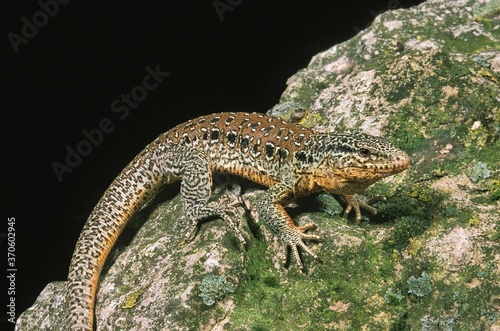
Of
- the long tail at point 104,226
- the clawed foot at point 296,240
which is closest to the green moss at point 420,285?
the clawed foot at point 296,240

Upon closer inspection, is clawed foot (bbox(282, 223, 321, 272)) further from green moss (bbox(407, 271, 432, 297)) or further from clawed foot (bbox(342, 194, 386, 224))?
green moss (bbox(407, 271, 432, 297))

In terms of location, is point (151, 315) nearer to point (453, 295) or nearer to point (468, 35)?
point (453, 295)

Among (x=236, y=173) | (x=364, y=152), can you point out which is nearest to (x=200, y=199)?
(x=236, y=173)

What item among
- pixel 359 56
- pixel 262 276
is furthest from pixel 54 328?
pixel 359 56

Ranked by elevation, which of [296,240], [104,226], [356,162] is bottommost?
[296,240]

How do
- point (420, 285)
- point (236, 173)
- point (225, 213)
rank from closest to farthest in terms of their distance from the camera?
point (420, 285), point (225, 213), point (236, 173)

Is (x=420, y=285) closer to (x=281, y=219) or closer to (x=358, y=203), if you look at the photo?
(x=358, y=203)
